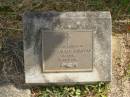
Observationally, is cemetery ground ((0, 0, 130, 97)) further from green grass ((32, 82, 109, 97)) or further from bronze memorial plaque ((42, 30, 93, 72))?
bronze memorial plaque ((42, 30, 93, 72))

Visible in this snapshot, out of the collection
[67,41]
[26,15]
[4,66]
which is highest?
[26,15]

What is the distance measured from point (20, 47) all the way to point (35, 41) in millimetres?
406

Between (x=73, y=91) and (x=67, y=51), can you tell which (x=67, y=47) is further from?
(x=73, y=91)

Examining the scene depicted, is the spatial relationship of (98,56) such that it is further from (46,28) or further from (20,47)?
(20,47)

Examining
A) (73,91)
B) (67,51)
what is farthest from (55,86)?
(67,51)

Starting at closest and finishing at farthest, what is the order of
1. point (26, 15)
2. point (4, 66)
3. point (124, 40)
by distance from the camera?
point (26, 15), point (4, 66), point (124, 40)

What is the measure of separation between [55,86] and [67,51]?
0.37 meters

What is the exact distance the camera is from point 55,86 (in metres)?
3.71

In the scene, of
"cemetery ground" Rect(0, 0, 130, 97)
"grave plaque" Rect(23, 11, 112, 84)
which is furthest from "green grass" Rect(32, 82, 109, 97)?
"grave plaque" Rect(23, 11, 112, 84)

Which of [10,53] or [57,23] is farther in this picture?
[10,53]

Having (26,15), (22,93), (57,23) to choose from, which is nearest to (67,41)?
(57,23)

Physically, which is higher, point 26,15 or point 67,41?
point 26,15

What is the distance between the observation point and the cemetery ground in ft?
12.2

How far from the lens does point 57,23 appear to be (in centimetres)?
353
